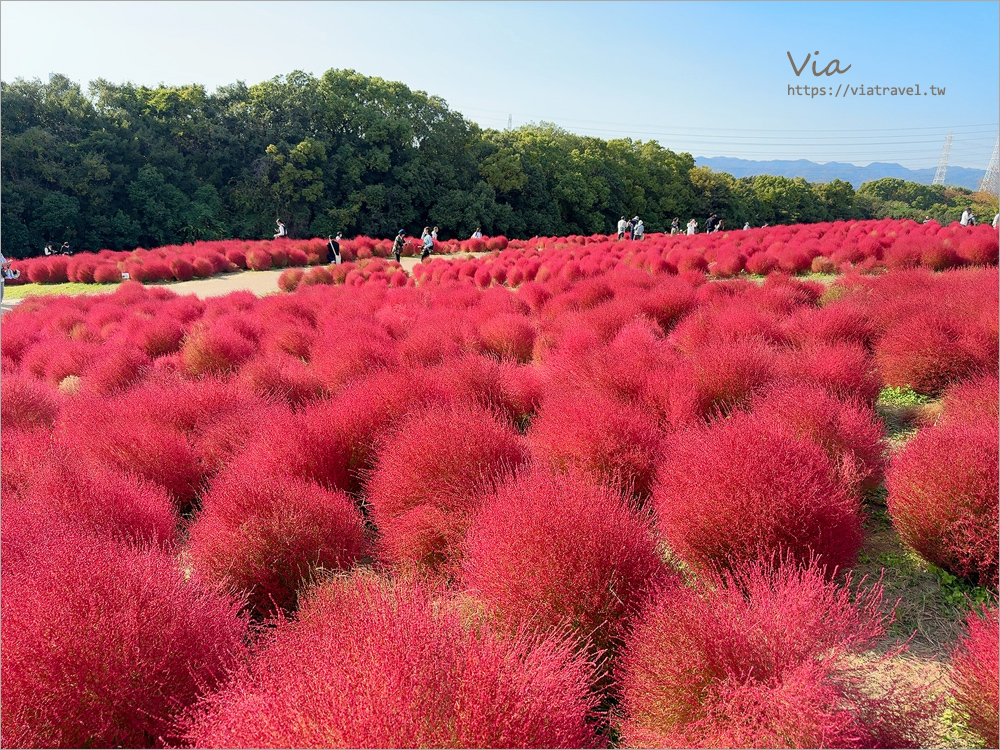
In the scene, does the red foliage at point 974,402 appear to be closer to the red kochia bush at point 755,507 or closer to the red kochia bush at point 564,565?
the red kochia bush at point 755,507

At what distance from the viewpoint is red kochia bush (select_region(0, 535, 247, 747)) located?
1.97 m

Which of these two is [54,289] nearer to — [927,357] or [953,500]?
[927,357]

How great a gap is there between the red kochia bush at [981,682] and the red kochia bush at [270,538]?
291cm

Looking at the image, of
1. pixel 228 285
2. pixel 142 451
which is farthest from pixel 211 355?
pixel 228 285

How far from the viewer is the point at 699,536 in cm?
296

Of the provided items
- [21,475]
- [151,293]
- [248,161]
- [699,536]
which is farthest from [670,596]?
[248,161]

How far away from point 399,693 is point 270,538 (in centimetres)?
189

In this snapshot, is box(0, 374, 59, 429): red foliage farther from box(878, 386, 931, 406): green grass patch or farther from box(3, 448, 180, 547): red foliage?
box(878, 386, 931, 406): green grass patch

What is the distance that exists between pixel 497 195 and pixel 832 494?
140 ft

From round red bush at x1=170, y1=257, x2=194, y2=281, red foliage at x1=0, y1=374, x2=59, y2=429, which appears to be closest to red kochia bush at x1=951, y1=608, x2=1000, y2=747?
red foliage at x1=0, y1=374, x2=59, y2=429

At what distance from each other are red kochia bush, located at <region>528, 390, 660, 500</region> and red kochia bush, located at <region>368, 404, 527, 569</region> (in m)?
0.24

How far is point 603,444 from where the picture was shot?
3.80 metres

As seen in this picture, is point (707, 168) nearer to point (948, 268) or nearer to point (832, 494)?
point (948, 268)

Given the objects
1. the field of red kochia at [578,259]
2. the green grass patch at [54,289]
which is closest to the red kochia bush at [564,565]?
the field of red kochia at [578,259]
